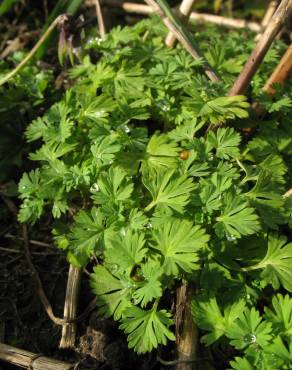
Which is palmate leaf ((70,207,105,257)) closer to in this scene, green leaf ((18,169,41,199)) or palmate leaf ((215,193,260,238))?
green leaf ((18,169,41,199))

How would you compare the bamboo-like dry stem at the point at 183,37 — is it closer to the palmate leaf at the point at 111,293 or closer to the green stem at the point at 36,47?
the green stem at the point at 36,47

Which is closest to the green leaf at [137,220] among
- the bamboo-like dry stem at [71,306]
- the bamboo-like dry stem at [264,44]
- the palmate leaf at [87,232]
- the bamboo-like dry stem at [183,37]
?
the palmate leaf at [87,232]

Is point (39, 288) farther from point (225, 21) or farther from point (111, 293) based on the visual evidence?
point (225, 21)

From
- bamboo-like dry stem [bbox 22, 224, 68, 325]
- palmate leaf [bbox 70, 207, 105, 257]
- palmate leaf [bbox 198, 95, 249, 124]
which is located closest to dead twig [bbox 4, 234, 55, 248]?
bamboo-like dry stem [bbox 22, 224, 68, 325]

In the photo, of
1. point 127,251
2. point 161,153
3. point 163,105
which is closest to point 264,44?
point 163,105

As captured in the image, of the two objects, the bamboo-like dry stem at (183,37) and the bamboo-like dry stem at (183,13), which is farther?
the bamboo-like dry stem at (183,13)

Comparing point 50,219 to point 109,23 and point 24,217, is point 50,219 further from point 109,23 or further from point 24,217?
point 109,23

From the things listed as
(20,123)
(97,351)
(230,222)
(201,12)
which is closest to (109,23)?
(201,12)
